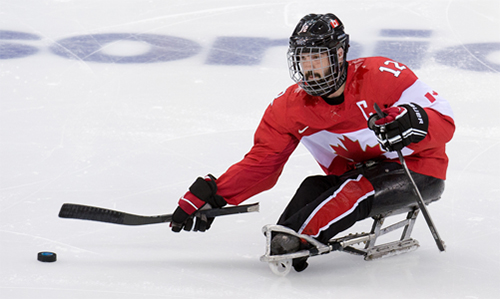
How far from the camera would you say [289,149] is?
300 cm

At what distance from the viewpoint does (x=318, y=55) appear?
273 centimetres

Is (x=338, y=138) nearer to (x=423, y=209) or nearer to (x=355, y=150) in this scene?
(x=355, y=150)

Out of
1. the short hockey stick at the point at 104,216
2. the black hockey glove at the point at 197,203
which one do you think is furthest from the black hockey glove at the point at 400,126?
the short hockey stick at the point at 104,216

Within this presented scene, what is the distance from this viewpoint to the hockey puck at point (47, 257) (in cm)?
277

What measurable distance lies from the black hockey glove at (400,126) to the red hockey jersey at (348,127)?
15cm

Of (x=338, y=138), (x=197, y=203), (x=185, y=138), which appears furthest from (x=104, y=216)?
(x=185, y=138)

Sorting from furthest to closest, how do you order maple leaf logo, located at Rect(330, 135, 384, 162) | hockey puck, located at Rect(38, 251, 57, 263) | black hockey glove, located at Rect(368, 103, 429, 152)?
maple leaf logo, located at Rect(330, 135, 384, 162)
hockey puck, located at Rect(38, 251, 57, 263)
black hockey glove, located at Rect(368, 103, 429, 152)

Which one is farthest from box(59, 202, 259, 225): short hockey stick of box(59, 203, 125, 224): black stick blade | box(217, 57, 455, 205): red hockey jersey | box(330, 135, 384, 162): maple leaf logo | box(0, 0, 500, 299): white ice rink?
box(330, 135, 384, 162): maple leaf logo

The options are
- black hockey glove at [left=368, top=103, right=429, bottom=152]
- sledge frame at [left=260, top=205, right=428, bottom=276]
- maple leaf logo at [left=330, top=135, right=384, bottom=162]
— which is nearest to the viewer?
black hockey glove at [left=368, top=103, right=429, bottom=152]

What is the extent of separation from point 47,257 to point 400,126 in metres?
1.54

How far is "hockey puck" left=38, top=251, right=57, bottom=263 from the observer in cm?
277

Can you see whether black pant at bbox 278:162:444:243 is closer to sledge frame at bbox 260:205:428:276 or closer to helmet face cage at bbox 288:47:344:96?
sledge frame at bbox 260:205:428:276

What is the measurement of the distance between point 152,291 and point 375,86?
125 cm

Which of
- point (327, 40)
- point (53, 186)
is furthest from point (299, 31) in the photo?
point (53, 186)
